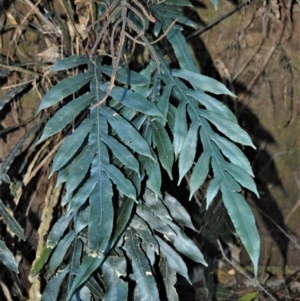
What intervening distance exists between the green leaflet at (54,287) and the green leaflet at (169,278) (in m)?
0.21

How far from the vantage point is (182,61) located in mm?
1179

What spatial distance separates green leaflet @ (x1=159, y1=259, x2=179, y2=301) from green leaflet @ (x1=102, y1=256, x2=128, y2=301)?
0.14m

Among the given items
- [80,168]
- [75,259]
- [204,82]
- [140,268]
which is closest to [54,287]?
[75,259]

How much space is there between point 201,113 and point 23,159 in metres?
0.68

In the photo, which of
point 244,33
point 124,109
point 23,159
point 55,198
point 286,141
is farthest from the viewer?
point 286,141

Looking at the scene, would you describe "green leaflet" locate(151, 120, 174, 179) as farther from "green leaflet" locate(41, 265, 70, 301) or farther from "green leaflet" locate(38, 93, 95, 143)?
"green leaflet" locate(41, 265, 70, 301)

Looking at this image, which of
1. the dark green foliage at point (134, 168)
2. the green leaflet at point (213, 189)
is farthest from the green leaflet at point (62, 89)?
the green leaflet at point (213, 189)

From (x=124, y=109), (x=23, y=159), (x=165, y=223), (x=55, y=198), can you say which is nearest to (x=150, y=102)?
(x=124, y=109)

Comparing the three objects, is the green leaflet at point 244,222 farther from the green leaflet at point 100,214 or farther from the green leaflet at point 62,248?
the green leaflet at point 62,248

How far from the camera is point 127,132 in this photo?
3.33 ft

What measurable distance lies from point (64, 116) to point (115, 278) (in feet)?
1.05

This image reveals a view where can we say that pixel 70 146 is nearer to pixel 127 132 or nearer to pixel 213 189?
pixel 127 132

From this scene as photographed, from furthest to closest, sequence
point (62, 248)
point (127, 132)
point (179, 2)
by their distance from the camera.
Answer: point (179, 2) → point (62, 248) → point (127, 132)

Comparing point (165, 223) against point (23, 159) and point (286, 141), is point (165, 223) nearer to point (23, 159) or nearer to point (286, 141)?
point (23, 159)
